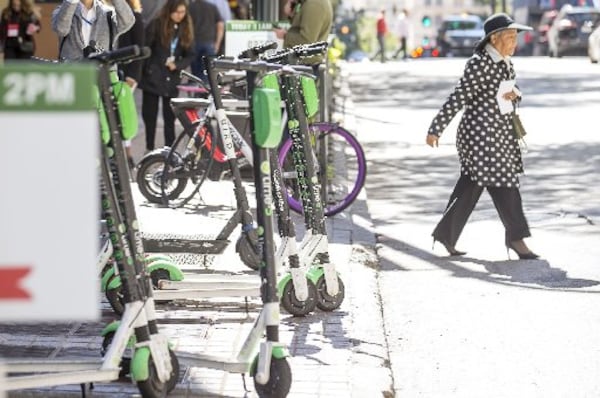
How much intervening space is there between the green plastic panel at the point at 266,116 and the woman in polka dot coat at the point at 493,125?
4.64 meters

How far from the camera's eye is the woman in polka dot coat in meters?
11.0

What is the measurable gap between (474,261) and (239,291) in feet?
11.4

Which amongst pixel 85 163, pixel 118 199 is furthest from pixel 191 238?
pixel 85 163

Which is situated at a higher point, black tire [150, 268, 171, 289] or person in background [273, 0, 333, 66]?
person in background [273, 0, 333, 66]

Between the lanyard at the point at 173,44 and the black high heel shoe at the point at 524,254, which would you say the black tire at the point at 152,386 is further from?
the lanyard at the point at 173,44

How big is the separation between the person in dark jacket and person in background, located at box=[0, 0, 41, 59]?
2335 mm

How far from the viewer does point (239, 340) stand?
7.75 metres

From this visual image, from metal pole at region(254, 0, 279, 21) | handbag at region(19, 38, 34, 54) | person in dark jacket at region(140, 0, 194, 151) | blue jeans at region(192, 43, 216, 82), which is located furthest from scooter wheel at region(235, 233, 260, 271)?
handbag at region(19, 38, 34, 54)

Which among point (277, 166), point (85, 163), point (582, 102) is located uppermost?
point (85, 163)

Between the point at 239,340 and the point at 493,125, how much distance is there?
152 inches

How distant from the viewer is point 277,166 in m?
8.34

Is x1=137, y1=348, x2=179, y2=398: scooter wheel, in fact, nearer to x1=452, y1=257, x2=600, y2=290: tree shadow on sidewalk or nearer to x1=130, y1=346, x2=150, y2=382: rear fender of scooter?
x1=130, y1=346, x2=150, y2=382: rear fender of scooter

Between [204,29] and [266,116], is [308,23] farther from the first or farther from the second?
[266,116]

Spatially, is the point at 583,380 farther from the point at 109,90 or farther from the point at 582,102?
the point at 582,102
